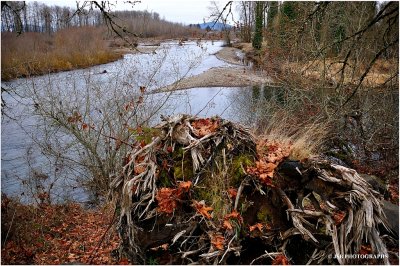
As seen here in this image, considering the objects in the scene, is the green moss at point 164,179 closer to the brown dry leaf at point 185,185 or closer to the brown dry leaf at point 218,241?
the brown dry leaf at point 185,185

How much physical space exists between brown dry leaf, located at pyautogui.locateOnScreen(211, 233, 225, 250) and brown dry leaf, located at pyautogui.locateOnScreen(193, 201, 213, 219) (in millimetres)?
213

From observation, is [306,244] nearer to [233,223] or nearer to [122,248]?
[233,223]

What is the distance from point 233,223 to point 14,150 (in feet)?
29.8

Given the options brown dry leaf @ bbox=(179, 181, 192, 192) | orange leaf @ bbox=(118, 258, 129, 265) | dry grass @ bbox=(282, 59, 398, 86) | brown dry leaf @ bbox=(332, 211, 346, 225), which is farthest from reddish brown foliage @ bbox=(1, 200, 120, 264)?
dry grass @ bbox=(282, 59, 398, 86)

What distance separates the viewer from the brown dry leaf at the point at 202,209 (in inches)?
169

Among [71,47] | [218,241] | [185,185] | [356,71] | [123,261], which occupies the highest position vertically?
[71,47]

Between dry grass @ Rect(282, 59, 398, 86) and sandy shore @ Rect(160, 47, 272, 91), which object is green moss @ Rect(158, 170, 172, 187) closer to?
dry grass @ Rect(282, 59, 398, 86)

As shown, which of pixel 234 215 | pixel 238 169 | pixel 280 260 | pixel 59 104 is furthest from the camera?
pixel 59 104

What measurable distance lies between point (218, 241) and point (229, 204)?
1.43ft

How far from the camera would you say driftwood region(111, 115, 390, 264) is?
165 inches

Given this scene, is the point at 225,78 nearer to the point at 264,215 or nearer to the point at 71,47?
the point at 71,47

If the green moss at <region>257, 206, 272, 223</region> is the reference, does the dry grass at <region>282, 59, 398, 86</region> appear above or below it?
above

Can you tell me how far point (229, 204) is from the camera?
14.5ft

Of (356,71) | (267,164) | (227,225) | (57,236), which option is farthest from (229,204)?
(356,71)
